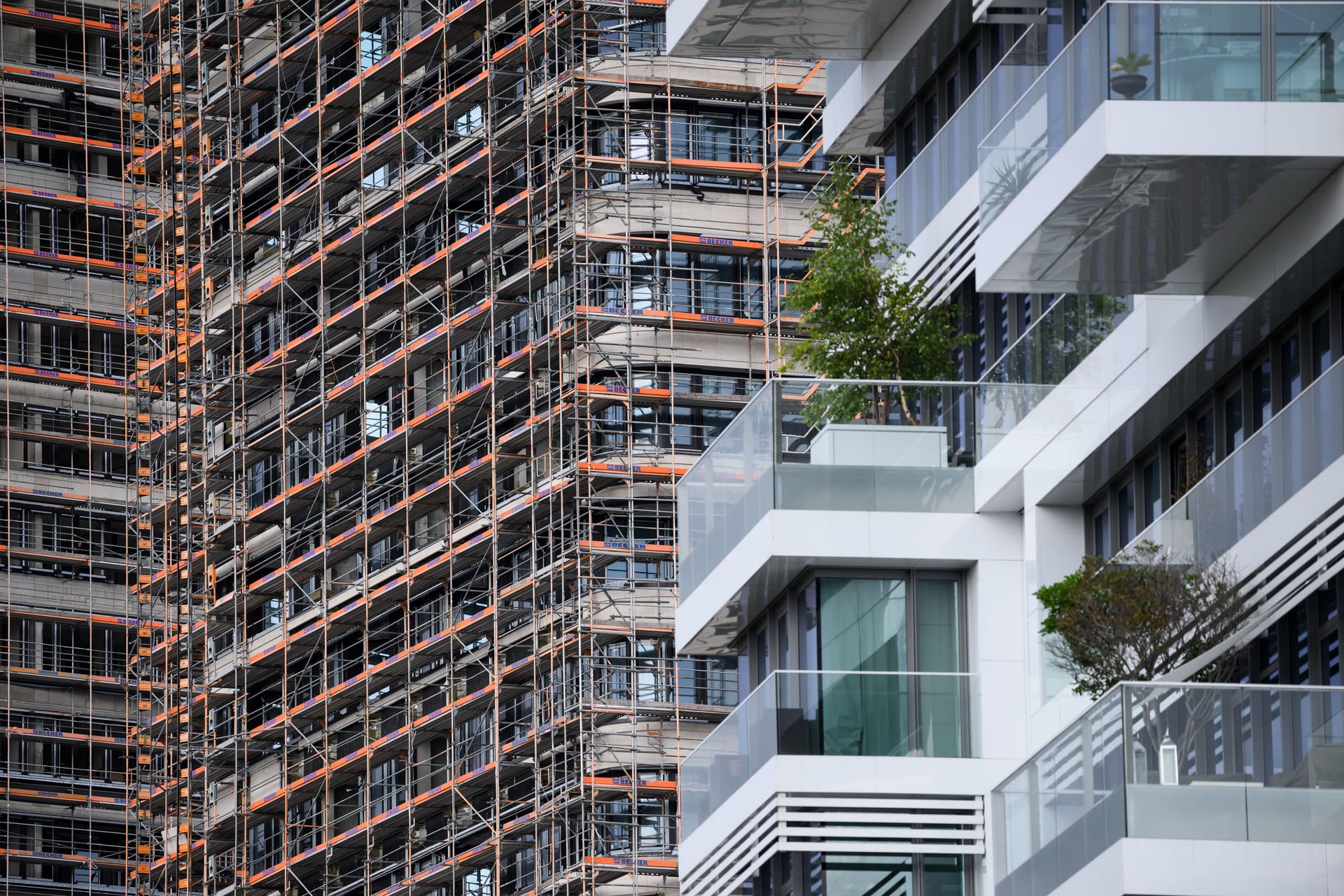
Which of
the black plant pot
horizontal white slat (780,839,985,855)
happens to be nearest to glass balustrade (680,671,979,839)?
horizontal white slat (780,839,985,855)

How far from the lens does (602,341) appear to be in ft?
174

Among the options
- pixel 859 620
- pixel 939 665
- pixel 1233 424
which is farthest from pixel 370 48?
pixel 1233 424

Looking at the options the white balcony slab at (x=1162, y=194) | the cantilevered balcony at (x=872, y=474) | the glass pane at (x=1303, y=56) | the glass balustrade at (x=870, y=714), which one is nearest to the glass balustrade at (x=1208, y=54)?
the glass pane at (x=1303, y=56)

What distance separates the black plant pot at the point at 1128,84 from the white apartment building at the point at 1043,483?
17mm

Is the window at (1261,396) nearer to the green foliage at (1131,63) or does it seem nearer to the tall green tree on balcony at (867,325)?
the green foliage at (1131,63)

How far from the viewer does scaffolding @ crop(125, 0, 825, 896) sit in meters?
51.9

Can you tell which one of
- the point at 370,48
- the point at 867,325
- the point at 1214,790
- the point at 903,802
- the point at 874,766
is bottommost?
the point at 1214,790

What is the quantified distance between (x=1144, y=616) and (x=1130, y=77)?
315 cm

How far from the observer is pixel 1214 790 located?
1766 cm

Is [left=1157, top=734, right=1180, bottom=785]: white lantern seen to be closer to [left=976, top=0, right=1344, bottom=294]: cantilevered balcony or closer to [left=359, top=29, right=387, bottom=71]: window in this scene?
[left=976, top=0, right=1344, bottom=294]: cantilevered balcony

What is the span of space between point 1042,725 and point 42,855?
47.0 m

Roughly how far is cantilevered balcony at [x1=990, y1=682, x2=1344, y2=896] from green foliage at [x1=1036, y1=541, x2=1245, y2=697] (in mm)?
1499

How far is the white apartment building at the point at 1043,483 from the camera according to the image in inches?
709

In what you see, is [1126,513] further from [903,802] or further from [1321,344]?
[1321,344]
